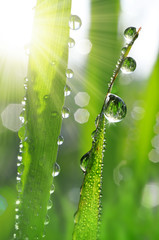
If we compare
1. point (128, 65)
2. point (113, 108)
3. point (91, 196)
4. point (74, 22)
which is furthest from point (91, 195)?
point (74, 22)

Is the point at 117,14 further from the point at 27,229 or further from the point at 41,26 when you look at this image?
the point at 27,229

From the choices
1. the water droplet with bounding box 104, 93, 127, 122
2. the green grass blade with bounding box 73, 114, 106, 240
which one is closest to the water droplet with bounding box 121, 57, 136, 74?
the water droplet with bounding box 104, 93, 127, 122

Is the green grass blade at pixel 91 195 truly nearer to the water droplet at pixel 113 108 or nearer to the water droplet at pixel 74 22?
the water droplet at pixel 113 108

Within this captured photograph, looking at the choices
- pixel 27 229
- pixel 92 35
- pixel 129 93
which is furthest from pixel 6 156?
pixel 27 229

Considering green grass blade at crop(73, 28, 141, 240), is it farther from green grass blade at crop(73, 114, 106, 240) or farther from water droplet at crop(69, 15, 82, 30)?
water droplet at crop(69, 15, 82, 30)

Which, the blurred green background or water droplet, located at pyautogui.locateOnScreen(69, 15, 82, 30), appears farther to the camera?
the blurred green background

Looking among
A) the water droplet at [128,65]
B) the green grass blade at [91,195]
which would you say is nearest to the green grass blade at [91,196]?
the green grass blade at [91,195]
